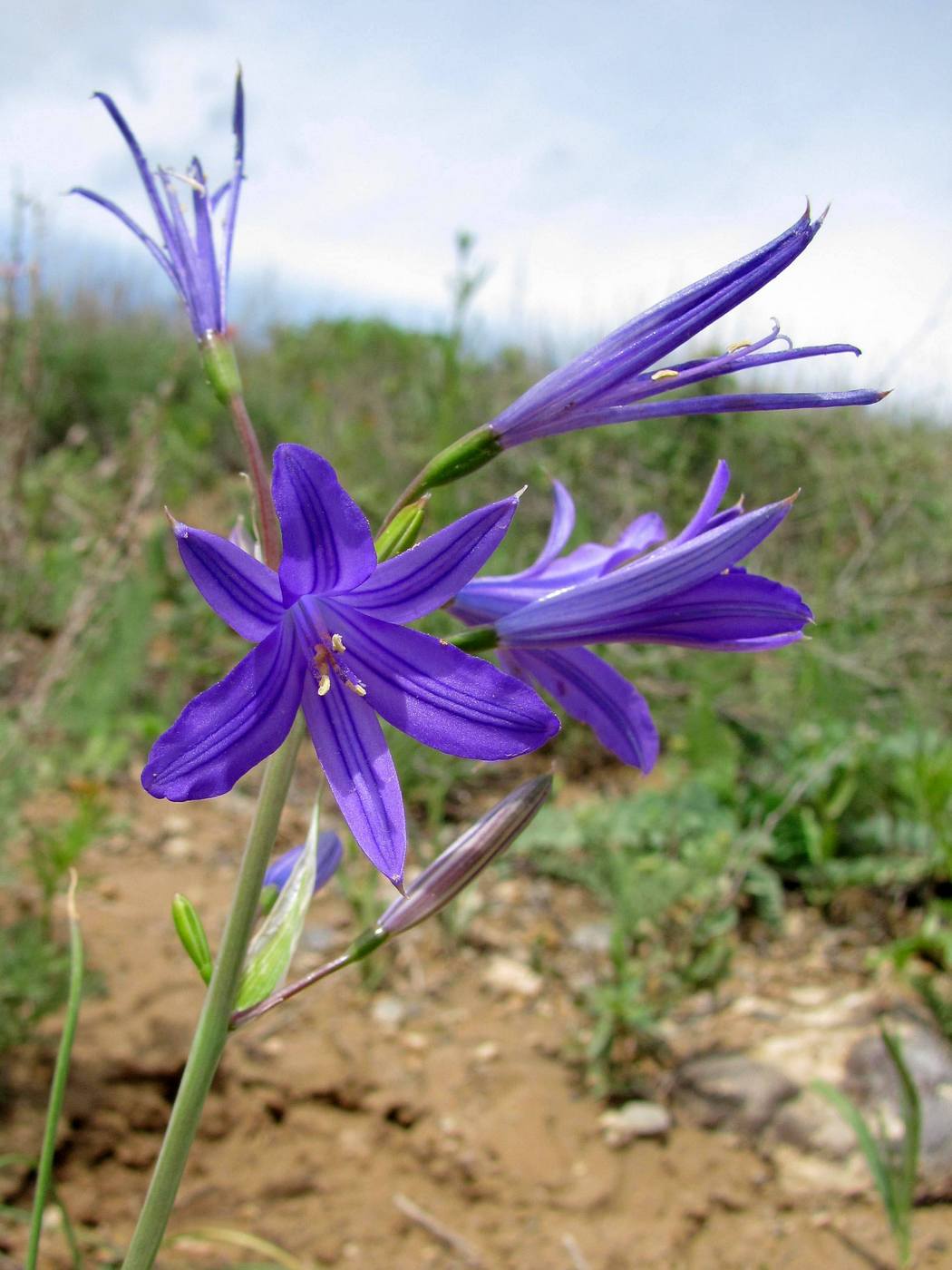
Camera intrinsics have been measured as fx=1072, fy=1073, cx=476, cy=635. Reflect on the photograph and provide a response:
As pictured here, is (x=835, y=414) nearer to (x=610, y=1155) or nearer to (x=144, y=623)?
(x=144, y=623)

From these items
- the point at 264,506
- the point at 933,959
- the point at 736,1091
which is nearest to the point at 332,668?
the point at 264,506

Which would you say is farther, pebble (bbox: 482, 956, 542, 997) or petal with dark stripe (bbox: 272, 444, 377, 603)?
pebble (bbox: 482, 956, 542, 997)

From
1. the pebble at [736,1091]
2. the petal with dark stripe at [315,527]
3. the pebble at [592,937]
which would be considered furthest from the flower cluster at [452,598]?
the pebble at [592,937]

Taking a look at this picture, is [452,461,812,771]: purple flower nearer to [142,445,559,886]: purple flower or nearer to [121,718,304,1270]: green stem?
[142,445,559,886]: purple flower

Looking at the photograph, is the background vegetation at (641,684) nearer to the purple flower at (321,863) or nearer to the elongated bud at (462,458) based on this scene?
the purple flower at (321,863)

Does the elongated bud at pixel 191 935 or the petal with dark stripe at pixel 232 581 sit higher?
the petal with dark stripe at pixel 232 581

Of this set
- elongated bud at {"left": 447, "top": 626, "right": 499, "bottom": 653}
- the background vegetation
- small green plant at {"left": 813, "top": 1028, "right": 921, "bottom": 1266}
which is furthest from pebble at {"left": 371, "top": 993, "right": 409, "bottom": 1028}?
elongated bud at {"left": 447, "top": 626, "right": 499, "bottom": 653}
